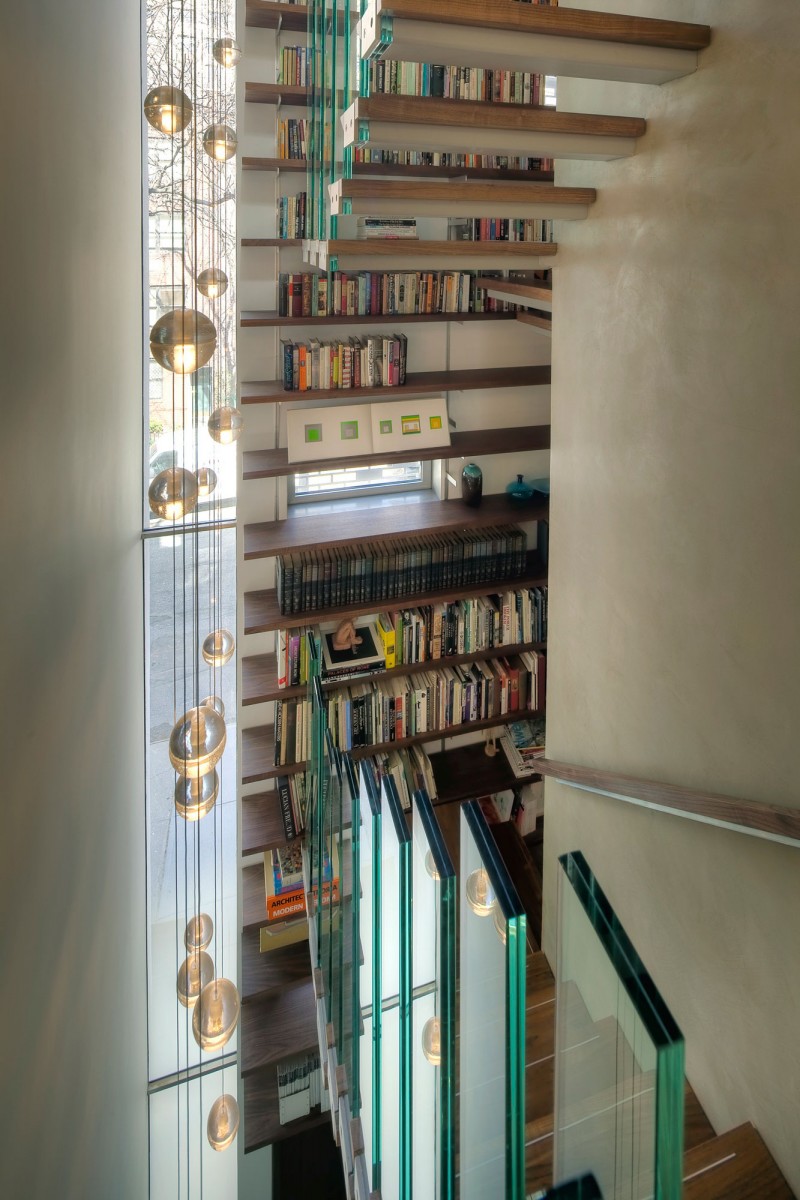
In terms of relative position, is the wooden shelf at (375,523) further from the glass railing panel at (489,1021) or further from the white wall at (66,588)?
the glass railing panel at (489,1021)

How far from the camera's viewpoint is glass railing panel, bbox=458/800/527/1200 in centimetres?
80

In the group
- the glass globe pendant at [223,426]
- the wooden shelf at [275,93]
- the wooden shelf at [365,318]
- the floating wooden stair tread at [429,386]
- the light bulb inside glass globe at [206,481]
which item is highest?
the wooden shelf at [275,93]

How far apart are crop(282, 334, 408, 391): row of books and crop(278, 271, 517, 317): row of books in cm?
12

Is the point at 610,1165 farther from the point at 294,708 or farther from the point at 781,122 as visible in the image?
the point at 294,708

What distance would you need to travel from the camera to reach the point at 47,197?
4.52ft

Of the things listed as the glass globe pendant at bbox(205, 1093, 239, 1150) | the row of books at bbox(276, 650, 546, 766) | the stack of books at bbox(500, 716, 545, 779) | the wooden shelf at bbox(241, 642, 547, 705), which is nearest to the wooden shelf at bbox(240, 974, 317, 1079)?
the wooden shelf at bbox(241, 642, 547, 705)

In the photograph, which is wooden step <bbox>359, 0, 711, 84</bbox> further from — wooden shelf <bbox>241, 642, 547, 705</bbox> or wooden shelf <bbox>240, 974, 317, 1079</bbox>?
wooden shelf <bbox>240, 974, 317, 1079</bbox>

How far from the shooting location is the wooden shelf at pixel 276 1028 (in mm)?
3246

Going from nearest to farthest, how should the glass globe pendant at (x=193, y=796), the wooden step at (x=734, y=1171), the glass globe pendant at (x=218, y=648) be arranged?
the glass globe pendant at (x=193, y=796) < the wooden step at (x=734, y=1171) < the glass globe pendant at (x=218, y=648)

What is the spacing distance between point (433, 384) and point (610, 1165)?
110 inches

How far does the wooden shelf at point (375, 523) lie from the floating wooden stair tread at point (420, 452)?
0.24 metres

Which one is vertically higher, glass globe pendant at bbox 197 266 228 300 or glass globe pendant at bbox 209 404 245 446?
glass globe pendant at bbox 197 266 228 300

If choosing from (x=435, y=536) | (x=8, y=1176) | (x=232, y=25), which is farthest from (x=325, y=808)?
(x=232, y=25)

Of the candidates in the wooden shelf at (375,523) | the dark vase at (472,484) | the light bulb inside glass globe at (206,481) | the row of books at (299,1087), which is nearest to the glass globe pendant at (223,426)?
the light bulb inside glass globe at (206,481)
